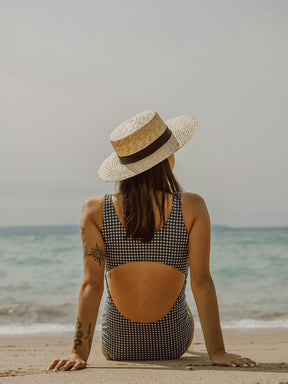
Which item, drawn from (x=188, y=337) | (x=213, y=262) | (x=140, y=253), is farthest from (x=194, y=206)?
(x=213, y=262)

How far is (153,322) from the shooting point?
9.43 feet

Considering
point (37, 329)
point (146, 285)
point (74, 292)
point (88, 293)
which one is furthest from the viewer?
point (74, 292)

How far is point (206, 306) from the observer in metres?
2.62

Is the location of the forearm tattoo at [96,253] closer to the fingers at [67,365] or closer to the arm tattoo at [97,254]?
the arm tattoo at [97,254]

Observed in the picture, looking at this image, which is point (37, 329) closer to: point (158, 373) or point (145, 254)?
point (145, 254)

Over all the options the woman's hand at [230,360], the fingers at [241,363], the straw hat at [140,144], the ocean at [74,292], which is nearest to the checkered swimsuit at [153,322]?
the straw hat at [140,144]

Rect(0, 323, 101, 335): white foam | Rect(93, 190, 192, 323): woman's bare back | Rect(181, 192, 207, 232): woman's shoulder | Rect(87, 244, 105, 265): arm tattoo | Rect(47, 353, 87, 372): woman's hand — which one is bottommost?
Rect(0, 323, 101, 335): white foam

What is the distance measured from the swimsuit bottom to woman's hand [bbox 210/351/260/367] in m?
0.37

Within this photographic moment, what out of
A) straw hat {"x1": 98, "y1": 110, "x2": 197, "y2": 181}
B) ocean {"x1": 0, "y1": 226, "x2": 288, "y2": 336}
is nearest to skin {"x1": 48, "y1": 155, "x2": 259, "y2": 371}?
straw hat {"x1": 98, "y1": 110, "x2": 197, "y2": 181}

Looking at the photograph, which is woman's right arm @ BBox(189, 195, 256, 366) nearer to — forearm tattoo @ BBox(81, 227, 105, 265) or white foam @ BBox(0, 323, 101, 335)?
forearm tattoo @ BBox(81, 227, 105, 265)

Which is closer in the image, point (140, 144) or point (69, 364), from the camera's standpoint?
point (69, 364)

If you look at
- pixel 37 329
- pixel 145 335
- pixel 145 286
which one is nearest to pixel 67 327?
pixel 37 329

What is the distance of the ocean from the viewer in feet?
21.5

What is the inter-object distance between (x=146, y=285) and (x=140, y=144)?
782 millimetres
